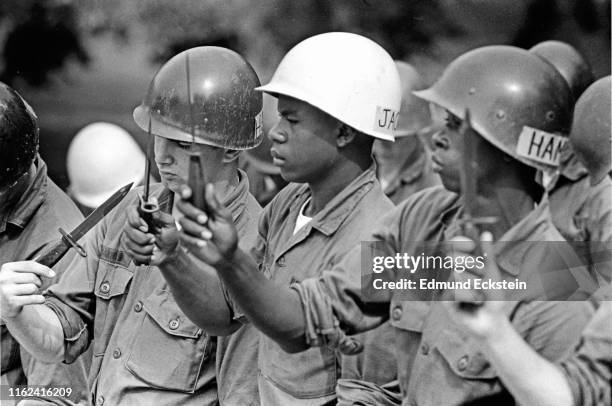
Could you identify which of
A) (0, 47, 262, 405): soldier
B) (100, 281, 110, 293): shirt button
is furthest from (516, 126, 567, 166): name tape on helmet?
(100, 281, 110, 293): shirt button

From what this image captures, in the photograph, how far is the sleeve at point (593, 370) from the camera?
3639 millimetres

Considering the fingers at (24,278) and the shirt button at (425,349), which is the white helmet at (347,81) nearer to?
the shirt button at (425,349)

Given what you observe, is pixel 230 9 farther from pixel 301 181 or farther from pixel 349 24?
pixel 301 181

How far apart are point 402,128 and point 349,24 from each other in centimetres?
46

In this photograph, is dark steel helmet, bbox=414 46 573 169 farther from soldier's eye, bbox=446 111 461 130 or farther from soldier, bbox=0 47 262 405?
soldier, bbox=0 47 262 405

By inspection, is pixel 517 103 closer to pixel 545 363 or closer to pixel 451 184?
pixel 451 184

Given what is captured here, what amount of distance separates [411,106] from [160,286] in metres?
1.21

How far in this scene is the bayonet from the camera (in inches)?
179

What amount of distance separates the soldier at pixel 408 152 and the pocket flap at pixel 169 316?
936mm

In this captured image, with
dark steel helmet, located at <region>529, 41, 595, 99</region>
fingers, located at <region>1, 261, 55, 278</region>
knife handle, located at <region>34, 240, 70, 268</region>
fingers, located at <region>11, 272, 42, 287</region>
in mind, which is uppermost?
dark steel helmet, located at <region>529, 41, 595, 99</region>

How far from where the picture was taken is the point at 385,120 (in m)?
4.57

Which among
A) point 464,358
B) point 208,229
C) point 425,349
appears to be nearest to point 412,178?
point 425,349

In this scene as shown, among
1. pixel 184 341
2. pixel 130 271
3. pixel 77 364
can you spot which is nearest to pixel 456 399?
pixel 184 341

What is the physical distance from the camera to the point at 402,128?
5137 mm
